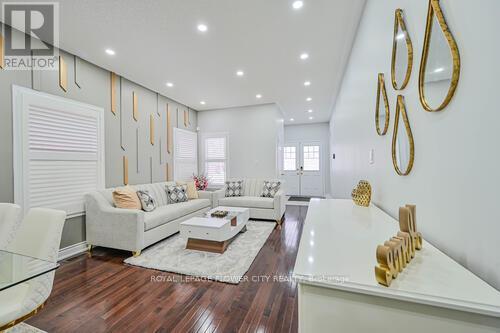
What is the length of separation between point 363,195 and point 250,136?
392 centimetres

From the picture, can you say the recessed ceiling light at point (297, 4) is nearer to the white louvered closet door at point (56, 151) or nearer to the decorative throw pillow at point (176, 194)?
the white louvered closet door at point (56, 151)

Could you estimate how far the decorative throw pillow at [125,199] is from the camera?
2.97 m

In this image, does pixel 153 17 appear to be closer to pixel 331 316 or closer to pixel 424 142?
pixel 424 142

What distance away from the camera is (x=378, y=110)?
1660mm

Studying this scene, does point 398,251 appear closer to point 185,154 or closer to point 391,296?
point 391,296

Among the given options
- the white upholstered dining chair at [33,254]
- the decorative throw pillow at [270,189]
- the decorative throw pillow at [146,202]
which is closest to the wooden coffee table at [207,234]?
the decorative throw pillow at [146,202]

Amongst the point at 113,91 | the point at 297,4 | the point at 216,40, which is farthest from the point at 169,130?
the point at 297,4

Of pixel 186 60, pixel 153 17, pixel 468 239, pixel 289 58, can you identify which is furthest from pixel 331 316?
pixel 186 60

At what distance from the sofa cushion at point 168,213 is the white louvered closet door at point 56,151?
981 millimetres

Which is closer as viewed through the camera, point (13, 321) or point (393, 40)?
point (13, 321)

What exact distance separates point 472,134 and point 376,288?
66 cm

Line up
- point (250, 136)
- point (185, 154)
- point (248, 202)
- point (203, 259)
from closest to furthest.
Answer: point (203, 259), point (248, 202), point (185, 154), point (250, 136)

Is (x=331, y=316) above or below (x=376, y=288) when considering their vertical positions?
below

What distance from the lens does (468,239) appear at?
2.48ft
